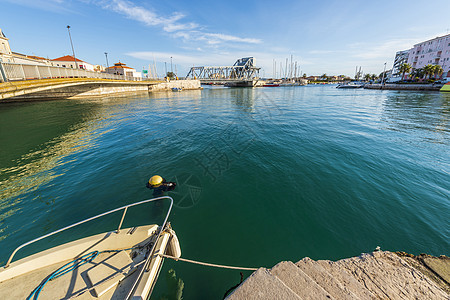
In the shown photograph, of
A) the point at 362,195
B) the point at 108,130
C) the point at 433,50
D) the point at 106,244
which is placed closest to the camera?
the point at 106,244

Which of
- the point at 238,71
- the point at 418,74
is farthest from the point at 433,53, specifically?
the point at 238,71

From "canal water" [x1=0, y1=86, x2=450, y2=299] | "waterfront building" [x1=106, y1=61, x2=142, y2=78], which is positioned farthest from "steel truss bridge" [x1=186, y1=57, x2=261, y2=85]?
"canal water" [x1=0, y1=86, x2=450, y2=299]

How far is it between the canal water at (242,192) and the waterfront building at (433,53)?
113590mm

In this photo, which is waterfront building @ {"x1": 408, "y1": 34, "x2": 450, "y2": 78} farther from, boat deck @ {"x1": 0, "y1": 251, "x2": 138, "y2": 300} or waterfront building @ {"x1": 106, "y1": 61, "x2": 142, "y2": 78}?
waterfront building @ {"x1": 106, "y1": 61, "x2": 142, "y2": 78}

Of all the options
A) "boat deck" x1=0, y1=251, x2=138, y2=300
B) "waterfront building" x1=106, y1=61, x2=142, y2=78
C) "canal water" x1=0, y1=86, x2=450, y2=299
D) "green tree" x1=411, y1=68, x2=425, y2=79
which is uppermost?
"waterfront building" x1=106, y1=61, x2=142, y2=78

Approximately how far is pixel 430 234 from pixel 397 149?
996cm

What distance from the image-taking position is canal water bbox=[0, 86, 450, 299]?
554 cm

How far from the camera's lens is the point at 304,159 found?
38.3 ft

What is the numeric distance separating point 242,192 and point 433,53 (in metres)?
140

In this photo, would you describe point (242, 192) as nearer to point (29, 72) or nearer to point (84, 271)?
point (84, 271)

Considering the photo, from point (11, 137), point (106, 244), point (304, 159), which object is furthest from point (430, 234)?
point (11, 137)

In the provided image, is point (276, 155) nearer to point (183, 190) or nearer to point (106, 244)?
point (183, 190)

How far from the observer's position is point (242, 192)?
8359mm

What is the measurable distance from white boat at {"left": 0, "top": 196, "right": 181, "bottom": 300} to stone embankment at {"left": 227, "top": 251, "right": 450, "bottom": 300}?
241 centimetres
